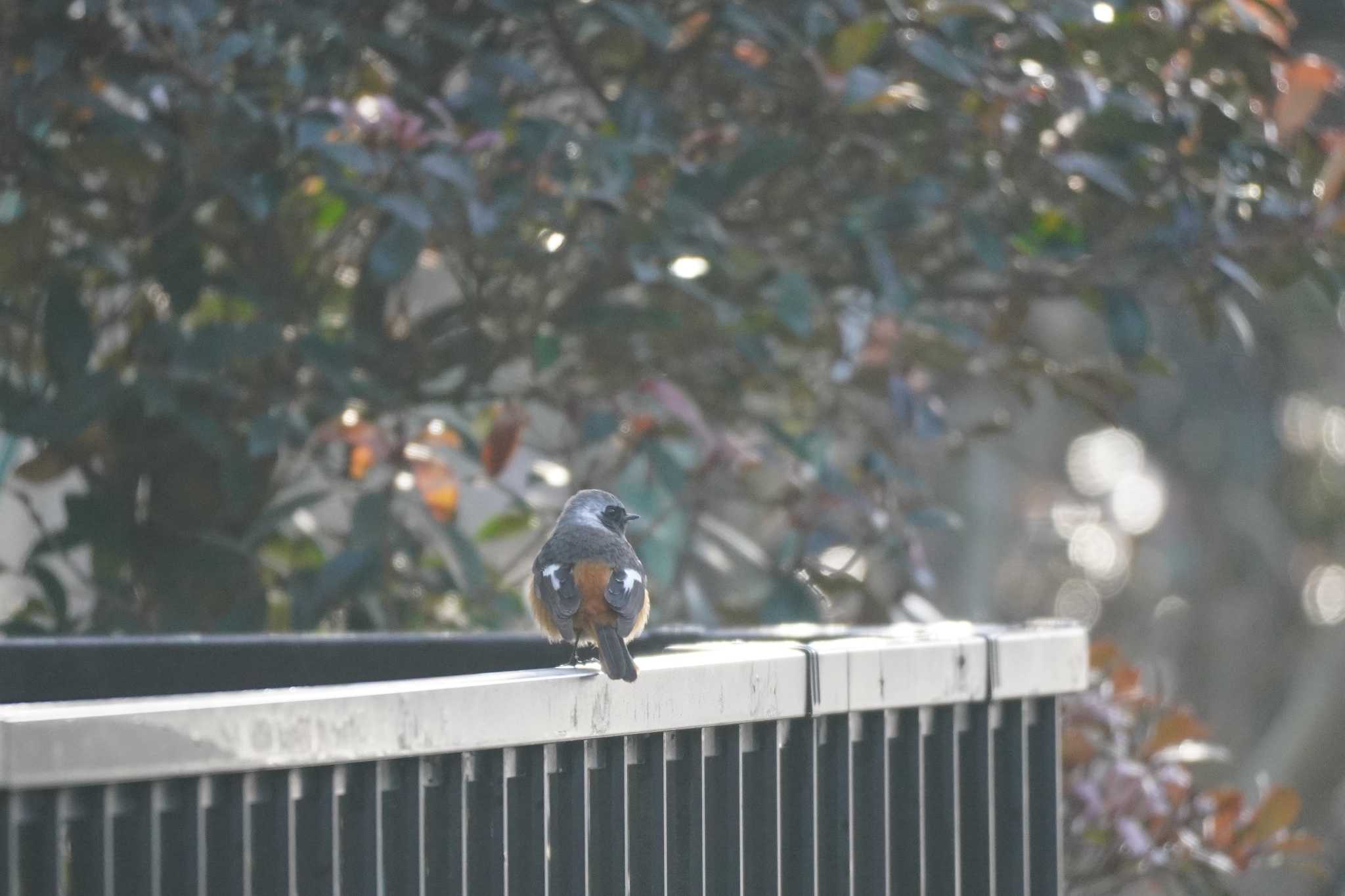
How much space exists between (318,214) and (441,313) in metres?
0.44

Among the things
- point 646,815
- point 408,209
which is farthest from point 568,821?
point 408,209

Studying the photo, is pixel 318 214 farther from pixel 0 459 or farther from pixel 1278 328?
pixel 1278 328

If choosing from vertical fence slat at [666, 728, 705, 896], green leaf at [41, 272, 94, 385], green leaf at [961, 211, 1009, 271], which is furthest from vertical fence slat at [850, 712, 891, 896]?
green leaf at [41, 272, 94, 385]

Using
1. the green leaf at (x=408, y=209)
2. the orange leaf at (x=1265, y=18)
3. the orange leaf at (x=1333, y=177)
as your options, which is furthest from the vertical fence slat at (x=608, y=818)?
the orange leaf at (x=1265, y=18)

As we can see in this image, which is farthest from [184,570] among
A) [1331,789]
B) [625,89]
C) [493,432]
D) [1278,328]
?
[1331,789]

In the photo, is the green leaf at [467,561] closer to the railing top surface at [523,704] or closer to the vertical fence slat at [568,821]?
the railing top surface at [523,704]

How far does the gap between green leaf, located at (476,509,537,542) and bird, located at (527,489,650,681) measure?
1.21 metres

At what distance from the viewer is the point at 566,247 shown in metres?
4.57

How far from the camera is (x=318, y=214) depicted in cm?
496

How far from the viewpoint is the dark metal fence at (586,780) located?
190cm

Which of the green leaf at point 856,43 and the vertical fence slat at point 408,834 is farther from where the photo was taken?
the green leaf at point 856,43

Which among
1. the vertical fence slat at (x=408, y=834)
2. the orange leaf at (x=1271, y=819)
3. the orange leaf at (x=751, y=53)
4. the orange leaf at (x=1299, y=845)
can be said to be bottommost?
the orange leaf at (x=1299, y=845)

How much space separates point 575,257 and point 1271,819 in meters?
2.55

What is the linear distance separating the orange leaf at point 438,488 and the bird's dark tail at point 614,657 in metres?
1.78
